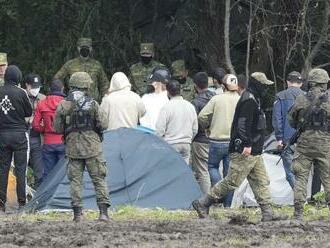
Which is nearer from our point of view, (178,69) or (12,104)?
(12,104)

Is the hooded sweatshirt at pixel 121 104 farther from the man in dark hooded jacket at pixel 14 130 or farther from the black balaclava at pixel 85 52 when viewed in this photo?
the black balaclava at pixel 85 52

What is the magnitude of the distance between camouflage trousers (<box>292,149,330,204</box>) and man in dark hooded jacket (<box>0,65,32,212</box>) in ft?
12.3

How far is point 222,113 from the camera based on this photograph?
540 inches

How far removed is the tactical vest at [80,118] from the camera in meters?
11.8

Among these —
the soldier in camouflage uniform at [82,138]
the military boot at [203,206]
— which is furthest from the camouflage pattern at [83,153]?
the military boot at [203,206]

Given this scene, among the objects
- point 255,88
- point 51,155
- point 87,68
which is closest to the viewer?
point 255,88

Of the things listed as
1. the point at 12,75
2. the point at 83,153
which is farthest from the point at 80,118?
the point at 12,75

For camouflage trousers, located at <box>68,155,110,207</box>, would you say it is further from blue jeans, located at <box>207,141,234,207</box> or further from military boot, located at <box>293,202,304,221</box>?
blue jeans, located at <box>207,141,234,207</box>

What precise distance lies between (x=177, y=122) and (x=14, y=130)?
2272 mm

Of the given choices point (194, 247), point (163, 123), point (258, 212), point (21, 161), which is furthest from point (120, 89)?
point (194, 247)

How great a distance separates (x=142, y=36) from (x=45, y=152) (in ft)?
17.6

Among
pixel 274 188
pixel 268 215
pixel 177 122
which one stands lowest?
pixel 274 188

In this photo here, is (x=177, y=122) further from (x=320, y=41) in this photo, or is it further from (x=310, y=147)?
(x=320, y=41)

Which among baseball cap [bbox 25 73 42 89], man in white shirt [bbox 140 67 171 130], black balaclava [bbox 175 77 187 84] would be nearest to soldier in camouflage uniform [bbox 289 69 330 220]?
man in white shirt [bbox 140 67 171 130]
